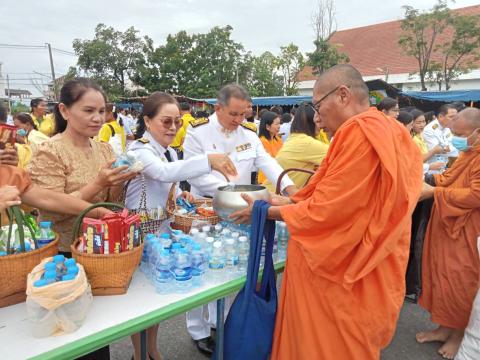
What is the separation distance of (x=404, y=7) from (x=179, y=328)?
937 inches

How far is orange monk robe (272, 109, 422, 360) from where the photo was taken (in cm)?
156

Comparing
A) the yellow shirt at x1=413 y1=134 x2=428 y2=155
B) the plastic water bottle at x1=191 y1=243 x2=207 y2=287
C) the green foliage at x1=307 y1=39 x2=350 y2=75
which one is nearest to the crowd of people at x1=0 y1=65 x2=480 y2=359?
the plastic water bottle at x1=191 y1=243 x2=207 y2=287

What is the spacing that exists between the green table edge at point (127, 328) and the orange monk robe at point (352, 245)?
0.43 metres

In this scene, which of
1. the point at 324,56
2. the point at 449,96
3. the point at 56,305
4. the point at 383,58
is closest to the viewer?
the point at 56,305

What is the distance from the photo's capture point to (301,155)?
10.7 ft

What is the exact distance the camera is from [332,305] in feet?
5.67

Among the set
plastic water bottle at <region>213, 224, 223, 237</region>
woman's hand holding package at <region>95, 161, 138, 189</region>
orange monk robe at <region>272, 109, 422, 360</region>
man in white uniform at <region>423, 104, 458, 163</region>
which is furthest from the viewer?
man in white uniform at <region>423, 104, 458, 163</region>

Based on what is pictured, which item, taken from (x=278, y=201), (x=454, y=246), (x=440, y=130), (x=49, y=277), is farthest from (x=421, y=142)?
(x=49, y=277)

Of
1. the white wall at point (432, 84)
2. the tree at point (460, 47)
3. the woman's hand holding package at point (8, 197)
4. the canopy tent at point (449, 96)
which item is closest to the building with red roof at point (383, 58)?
the white wall at point (432, 84)

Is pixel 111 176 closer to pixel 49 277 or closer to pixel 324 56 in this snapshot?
pixel 49 277

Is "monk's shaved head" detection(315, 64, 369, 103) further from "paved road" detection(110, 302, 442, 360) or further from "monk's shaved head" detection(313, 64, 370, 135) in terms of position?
"paved road" detection(110, 302, 442, 360)

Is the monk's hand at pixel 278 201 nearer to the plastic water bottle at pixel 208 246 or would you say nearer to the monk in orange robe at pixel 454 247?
the plastic water bottle at pixel 208 246

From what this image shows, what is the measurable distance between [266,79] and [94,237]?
33750 millimetres

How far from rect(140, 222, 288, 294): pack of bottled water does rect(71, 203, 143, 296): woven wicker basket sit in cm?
14
